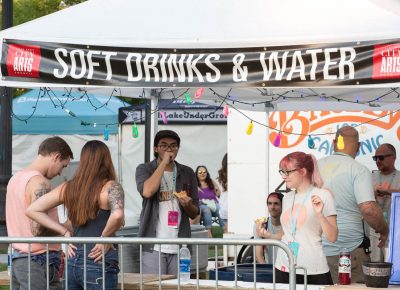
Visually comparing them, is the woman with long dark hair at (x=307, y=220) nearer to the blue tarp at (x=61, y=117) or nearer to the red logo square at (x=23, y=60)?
the red logo square at (x=23, y=60)

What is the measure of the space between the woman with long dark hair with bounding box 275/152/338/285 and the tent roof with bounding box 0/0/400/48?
3.56ft

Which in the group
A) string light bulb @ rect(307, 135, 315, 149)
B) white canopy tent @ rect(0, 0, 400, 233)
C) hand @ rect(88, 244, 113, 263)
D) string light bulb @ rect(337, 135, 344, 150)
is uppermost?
white canopy tent @ rect(0, 0, 400, 233)

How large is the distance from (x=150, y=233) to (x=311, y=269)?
1995mm

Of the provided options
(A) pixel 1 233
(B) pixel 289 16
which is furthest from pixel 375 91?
(A) pixel 1 233

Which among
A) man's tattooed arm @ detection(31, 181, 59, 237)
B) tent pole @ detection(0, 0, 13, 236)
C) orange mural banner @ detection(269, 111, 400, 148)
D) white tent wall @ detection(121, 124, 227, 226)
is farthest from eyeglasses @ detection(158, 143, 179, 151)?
white tent wall @ detection(121, 124, 227, 226)

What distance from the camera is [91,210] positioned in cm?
814

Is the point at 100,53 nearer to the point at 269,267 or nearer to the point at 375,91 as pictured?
the point at 269,267

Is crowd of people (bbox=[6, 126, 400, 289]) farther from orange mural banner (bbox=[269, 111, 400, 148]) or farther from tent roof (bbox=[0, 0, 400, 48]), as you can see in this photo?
orange mural banner (bbox=[269, 111, 400, 148])

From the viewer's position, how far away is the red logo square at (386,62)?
748 centimetres

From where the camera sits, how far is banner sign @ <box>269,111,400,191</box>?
1619cm

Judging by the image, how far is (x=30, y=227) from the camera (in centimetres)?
856

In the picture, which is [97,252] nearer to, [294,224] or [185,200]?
[294,224]

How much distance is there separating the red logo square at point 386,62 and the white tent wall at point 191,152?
2146 cm

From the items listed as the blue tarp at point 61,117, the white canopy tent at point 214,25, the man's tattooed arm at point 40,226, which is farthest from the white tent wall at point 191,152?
the man's tattooed arm at point 40,226
